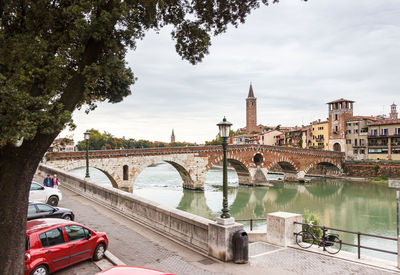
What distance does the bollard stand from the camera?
7344 millimetres

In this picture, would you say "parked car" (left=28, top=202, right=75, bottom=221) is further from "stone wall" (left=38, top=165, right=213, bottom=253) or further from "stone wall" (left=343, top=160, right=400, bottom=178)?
"stone wall" (left=343, top=160, right=400, bottom=178)

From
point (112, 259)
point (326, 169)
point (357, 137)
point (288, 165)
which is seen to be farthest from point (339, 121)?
point (112, 259)

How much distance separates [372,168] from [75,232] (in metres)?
52.6

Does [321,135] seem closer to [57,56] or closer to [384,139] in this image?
[384,139]

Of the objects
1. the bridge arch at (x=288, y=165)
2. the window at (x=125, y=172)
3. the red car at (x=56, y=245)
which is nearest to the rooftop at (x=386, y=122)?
the bridge arch at (x=288, y=165)

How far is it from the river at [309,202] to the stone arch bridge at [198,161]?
7.23 feet

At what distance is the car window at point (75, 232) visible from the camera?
22.7 ft

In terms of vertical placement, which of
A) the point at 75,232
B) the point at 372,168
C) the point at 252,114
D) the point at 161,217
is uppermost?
the point at 252,114

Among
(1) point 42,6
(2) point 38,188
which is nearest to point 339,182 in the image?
(2) point 38,188

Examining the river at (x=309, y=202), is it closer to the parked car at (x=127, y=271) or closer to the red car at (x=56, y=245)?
the red car at (x=56, y=245)

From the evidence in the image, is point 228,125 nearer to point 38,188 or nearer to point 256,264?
point 256,264

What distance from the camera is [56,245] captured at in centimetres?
657

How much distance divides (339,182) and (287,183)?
8187 millimetres

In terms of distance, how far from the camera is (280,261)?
7875 mm
